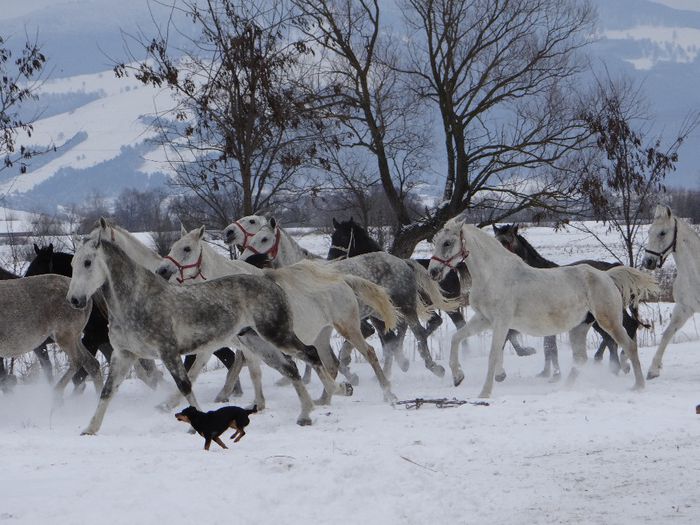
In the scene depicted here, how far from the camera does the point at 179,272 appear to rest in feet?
Answer: 30.8

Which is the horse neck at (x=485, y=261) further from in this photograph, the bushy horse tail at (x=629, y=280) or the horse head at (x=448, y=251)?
the bushy horse tail at (x=629, y=280)

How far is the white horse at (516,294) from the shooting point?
933 cm

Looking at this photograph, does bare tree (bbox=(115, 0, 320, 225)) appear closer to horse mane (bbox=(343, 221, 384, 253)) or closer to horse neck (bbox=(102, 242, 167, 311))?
horse mane (bbox=(343, 221, 384, 253))

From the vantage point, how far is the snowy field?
481 centimetres

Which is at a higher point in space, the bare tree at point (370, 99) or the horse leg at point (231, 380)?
the bare tree at point (370, 99)

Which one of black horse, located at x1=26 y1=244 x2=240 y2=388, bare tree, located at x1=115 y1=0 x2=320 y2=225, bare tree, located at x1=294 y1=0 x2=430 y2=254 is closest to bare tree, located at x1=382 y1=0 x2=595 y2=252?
bare tree, located at x1=294 y1=0 x2=430 y2=254

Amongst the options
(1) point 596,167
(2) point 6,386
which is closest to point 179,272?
(2) point 6,386

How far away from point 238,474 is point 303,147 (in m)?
11.5

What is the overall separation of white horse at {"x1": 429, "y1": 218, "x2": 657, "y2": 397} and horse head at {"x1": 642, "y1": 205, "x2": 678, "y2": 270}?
1.16m

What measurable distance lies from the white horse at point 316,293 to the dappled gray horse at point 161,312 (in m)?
0.72

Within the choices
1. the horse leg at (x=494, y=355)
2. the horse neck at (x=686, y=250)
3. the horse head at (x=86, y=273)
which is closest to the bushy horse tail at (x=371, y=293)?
the horse leg at (x=494, y=355)

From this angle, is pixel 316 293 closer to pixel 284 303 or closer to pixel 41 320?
pixel 284 303

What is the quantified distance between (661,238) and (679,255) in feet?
0.98

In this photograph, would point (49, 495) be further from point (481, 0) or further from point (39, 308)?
point (481, 0)
